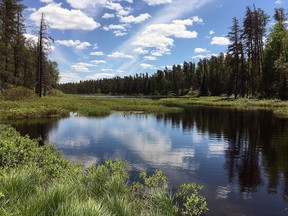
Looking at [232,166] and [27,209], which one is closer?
[27,209]

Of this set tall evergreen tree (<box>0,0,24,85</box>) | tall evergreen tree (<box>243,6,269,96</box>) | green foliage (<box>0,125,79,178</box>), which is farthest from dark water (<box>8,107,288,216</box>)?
tall evergreen tree (<box>243,6,269,96</box>)

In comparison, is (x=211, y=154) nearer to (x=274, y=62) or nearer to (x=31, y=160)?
(x=31, y=160)

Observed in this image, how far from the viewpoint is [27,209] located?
587 cm

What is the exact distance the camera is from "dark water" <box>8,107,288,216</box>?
1070cm

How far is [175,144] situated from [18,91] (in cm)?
2961

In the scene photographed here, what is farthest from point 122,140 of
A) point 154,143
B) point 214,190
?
point 214,190

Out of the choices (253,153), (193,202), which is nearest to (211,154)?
(253,153)

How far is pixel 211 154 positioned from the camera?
707 inches

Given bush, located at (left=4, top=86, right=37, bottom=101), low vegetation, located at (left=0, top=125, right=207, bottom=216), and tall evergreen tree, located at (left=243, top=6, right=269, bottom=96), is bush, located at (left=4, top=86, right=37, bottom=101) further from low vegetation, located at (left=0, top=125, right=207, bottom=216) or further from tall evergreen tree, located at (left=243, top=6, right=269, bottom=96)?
tall evergreen tree, located at (left=243, top=6, right=269, bottom=96)

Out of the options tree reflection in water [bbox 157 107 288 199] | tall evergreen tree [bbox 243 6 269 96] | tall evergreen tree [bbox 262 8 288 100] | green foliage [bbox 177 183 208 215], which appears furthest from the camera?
tall evergreen tree [bbox 243 6 269 96]

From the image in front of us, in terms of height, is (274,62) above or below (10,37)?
below

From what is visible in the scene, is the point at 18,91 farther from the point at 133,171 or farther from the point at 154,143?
the point at 133,171

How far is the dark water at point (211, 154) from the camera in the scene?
1070cm

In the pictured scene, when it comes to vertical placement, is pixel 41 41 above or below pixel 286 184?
above
